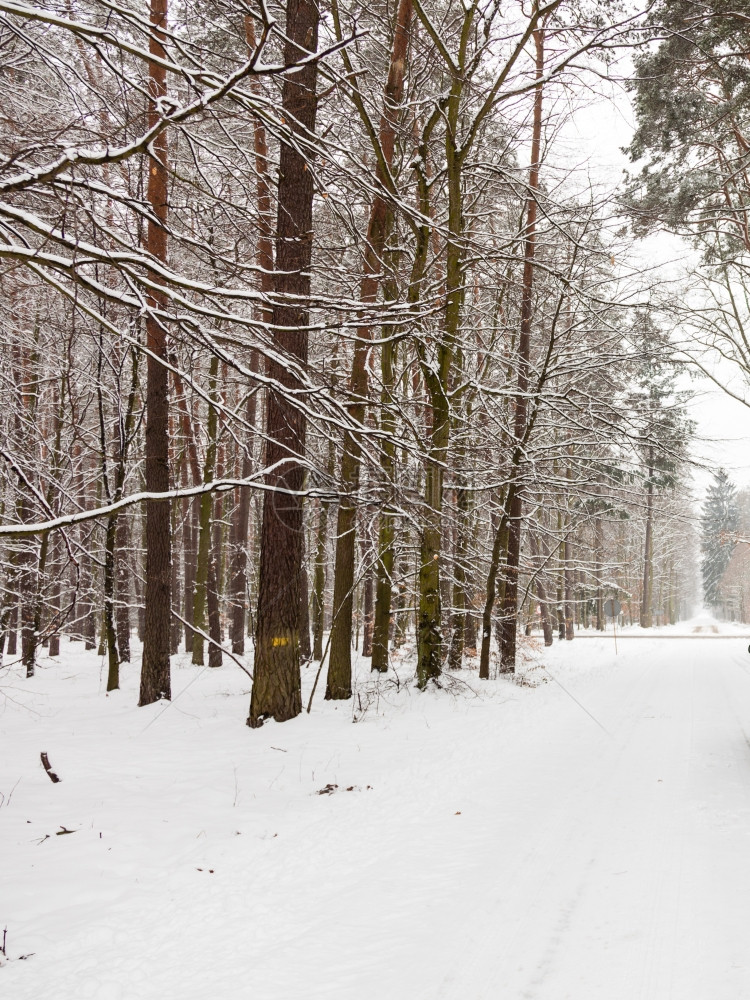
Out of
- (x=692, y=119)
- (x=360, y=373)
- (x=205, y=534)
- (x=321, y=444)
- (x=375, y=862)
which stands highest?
(x=692, y=119)

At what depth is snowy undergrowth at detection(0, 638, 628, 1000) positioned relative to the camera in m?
3.14

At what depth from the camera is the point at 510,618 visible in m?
13.6

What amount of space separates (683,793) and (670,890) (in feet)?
7.17

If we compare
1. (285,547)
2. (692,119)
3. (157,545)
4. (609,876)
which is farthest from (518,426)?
(609,876)

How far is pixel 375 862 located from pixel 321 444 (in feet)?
40.8

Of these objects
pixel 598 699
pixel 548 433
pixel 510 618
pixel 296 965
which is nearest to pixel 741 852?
pixel 296 965

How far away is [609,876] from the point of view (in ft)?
13.4

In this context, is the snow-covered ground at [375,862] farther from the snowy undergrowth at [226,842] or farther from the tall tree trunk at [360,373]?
the tall tree trunk at [360,373]

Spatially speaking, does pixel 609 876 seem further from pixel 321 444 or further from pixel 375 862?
pixel 321 444

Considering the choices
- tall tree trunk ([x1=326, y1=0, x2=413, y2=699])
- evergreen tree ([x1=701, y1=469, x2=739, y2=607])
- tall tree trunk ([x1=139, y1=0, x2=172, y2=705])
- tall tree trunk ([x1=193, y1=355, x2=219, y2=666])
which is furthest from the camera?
evergreen tree ([x1=701, y1=469, x2=739, y2=607])

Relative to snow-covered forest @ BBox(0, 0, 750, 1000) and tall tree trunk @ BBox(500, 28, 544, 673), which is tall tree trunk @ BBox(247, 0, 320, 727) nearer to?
snow-covered forest @ BBox(0, 0, 750, 1000)

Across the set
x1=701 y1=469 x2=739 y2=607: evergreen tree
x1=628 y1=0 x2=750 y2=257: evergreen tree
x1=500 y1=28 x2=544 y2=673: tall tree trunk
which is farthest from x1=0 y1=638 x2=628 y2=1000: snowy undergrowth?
x1=701 y1=469 x2=739 y2=607: evergreen tree

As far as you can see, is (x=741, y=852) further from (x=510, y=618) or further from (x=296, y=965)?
(x=510, y=618)

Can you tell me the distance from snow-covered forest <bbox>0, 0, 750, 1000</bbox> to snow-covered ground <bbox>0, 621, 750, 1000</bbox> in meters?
0.03
